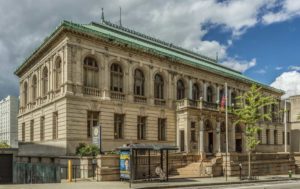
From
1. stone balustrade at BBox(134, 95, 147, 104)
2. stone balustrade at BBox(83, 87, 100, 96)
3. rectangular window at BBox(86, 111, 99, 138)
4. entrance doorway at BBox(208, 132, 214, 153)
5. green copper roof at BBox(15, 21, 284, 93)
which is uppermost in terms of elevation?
green copper roof at BBox(15, 21, 284, 93)

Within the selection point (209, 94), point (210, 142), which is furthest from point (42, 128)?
point (209, 94)

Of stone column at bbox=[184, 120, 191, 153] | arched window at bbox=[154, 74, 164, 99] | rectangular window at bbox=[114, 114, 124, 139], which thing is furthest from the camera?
arched window at bbox=[154, 74, 164, 99]

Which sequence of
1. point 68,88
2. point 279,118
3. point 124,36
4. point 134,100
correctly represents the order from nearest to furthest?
point 68,88 < point 134,100 < point 124,36 < point 279,118

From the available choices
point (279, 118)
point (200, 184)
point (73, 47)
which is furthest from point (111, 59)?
point (279, 118)

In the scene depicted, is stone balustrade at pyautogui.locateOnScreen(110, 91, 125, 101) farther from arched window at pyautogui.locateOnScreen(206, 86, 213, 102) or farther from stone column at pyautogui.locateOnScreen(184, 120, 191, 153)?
arched window at pyautogui.locateOnScreen(206, 86, 213, 102)

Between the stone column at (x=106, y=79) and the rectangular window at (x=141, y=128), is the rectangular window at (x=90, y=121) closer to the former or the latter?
the stone column at (x=106, y=79)

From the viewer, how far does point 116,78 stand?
4041 cm

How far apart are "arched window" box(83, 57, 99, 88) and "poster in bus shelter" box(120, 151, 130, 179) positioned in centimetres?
1220

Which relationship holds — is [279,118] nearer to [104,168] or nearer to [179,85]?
[179,85]

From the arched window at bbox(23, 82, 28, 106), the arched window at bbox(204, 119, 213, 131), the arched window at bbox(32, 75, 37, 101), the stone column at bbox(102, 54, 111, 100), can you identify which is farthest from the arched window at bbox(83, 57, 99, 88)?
the arched window at bbox(204, 119, 213, 131)

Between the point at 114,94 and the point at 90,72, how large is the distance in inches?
137

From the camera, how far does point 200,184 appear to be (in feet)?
91.0

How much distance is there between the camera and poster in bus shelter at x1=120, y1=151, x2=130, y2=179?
88.8 ft

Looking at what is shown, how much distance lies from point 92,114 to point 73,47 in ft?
22.4
